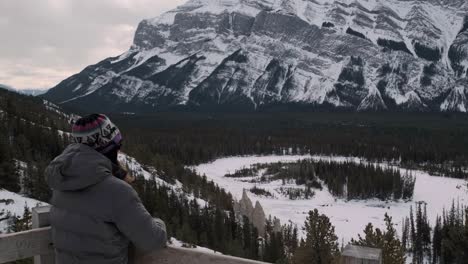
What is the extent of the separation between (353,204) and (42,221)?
13671 cm

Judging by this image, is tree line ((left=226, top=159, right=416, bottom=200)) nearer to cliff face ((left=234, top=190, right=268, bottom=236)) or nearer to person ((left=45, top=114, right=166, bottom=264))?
cliff face ((left=234, top=190, right=268, bottom=236))

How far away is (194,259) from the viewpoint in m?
5.09

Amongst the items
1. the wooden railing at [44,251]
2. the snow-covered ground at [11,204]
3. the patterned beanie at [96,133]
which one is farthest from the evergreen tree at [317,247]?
the patterned beanie at [96,133]

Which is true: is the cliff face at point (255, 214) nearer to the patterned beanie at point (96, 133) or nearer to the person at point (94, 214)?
the patterned beanie at point (96, 133)

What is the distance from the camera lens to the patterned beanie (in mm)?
5230

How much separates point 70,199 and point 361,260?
3178 mm

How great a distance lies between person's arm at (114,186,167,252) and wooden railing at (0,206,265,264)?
474 millimetres

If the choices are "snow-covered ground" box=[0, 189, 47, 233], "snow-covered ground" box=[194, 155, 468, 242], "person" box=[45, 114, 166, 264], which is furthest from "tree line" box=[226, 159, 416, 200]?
"person" box=[45, 114, 166, 264]

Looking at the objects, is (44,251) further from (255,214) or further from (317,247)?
(255,214)

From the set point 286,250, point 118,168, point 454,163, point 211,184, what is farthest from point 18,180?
point 454,163

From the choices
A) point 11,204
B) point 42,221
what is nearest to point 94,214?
point 42,221

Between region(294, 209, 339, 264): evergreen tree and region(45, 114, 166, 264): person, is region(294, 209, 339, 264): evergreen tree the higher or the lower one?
the lower one

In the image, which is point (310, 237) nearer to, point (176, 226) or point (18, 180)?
point (176, 226)

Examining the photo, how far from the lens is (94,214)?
4.83 metres
